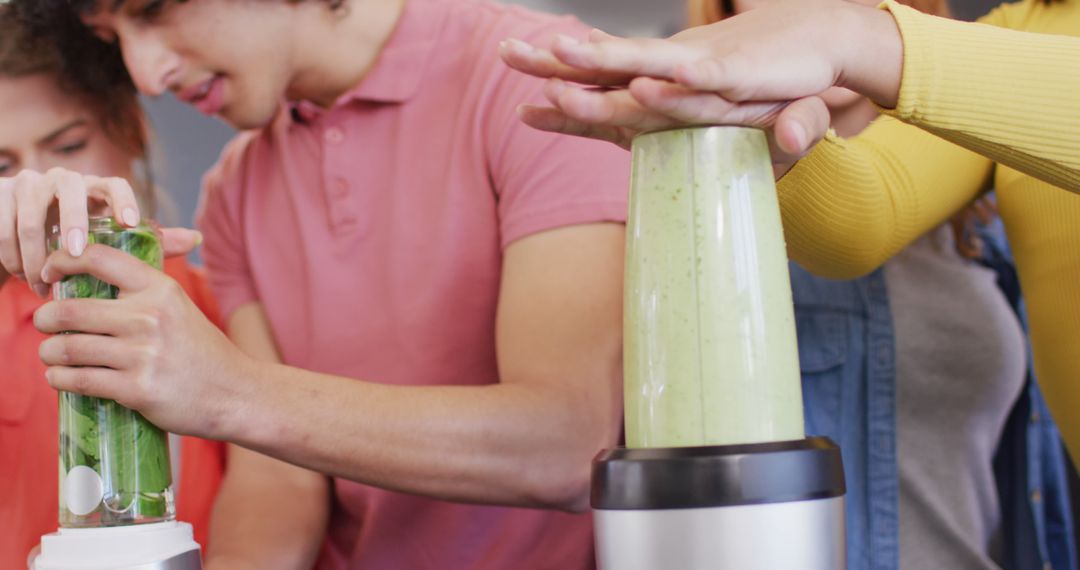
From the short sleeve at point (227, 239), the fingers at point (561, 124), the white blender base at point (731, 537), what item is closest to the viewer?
the white blender base at point (731, 537)

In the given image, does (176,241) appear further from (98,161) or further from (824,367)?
(824,367)

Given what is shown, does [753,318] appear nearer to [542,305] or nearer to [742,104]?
[742,104]

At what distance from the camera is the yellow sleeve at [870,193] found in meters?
0.90

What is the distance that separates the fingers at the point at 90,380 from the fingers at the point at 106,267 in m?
0.06

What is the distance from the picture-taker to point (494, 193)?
3.81 ft

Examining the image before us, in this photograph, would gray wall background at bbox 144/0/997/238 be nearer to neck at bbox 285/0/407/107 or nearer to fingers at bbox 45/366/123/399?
neck at bbox 285/0/407/107

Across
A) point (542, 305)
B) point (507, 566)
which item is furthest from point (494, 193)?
point (507, 566)

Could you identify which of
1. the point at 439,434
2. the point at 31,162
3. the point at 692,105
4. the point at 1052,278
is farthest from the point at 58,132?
the point at 1052,278

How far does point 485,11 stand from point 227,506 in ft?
1.96

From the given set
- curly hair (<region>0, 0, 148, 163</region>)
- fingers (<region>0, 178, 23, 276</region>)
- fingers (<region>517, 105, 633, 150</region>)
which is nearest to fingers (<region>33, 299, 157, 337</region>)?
fingers (<region>0, 178, 23, 276</region>)

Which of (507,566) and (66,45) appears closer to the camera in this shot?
(507,566)

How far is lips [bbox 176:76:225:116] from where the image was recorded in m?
1.24

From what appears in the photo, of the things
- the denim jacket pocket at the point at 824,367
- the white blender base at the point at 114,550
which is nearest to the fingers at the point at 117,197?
the white blender base at the point at 114,550

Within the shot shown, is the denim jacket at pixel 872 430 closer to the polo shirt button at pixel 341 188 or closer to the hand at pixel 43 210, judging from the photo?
the polo shirt button at pixel 341 188
